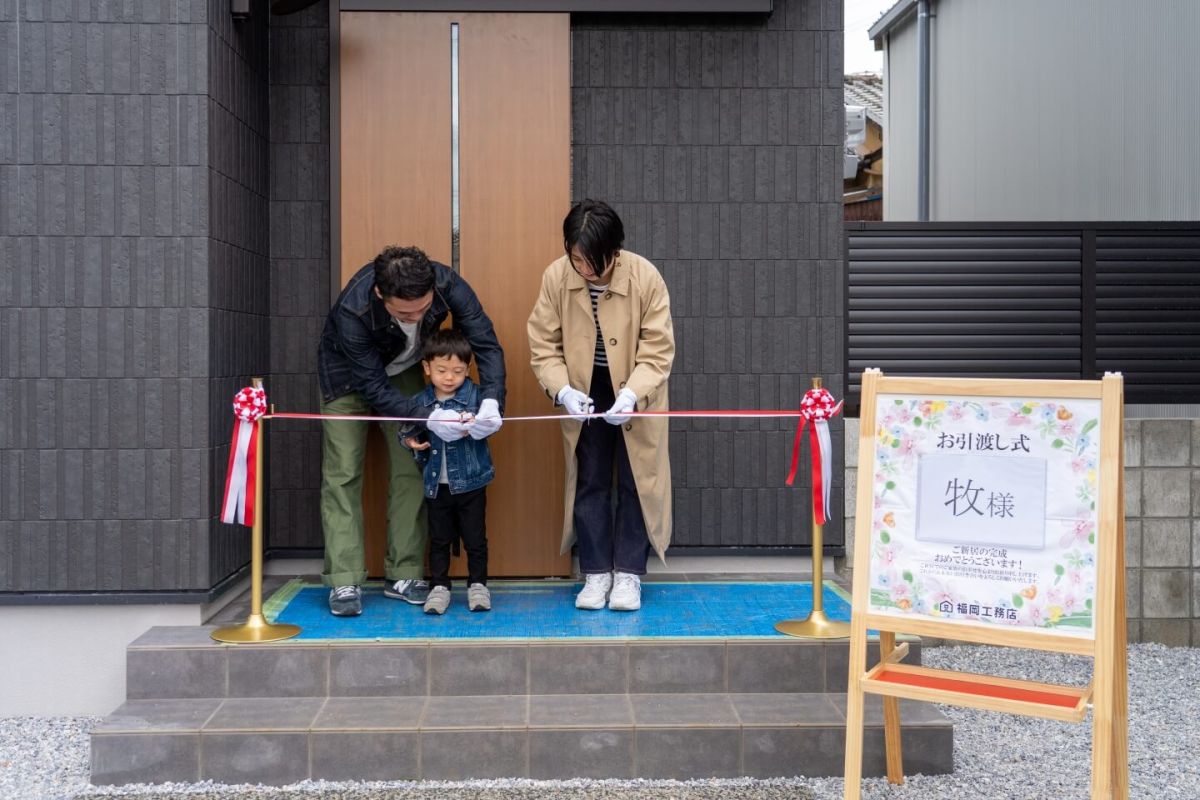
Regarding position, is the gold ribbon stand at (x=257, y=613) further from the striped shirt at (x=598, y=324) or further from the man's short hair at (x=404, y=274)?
the striped shirt at (x=598, y=324)

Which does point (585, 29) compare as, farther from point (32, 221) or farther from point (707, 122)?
point (32, 221)

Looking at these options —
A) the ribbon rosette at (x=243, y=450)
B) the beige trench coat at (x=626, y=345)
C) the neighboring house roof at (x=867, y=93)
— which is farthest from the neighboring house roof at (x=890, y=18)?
the ribbon rosette at (x=243, y=450)

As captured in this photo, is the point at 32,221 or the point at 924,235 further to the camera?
the point at 924,235

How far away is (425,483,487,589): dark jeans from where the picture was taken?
384 centimetres

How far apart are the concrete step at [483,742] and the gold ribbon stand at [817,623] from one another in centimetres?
28

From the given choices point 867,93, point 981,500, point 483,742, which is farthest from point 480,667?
point 867,93

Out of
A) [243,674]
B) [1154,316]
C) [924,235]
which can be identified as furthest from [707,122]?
[243,674]

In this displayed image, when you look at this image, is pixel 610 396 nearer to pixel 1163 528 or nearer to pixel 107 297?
pixel 107 297

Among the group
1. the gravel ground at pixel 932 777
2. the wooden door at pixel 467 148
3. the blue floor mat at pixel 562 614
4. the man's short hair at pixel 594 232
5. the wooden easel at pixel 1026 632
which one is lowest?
the gravel ground at pixel 932 777

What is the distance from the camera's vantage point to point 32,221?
3719mm

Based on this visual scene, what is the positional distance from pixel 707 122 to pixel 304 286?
5.84ft

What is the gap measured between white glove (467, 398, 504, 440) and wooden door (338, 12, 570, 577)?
2.10 feet

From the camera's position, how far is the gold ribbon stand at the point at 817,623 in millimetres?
3518

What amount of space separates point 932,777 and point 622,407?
4.91 ft
